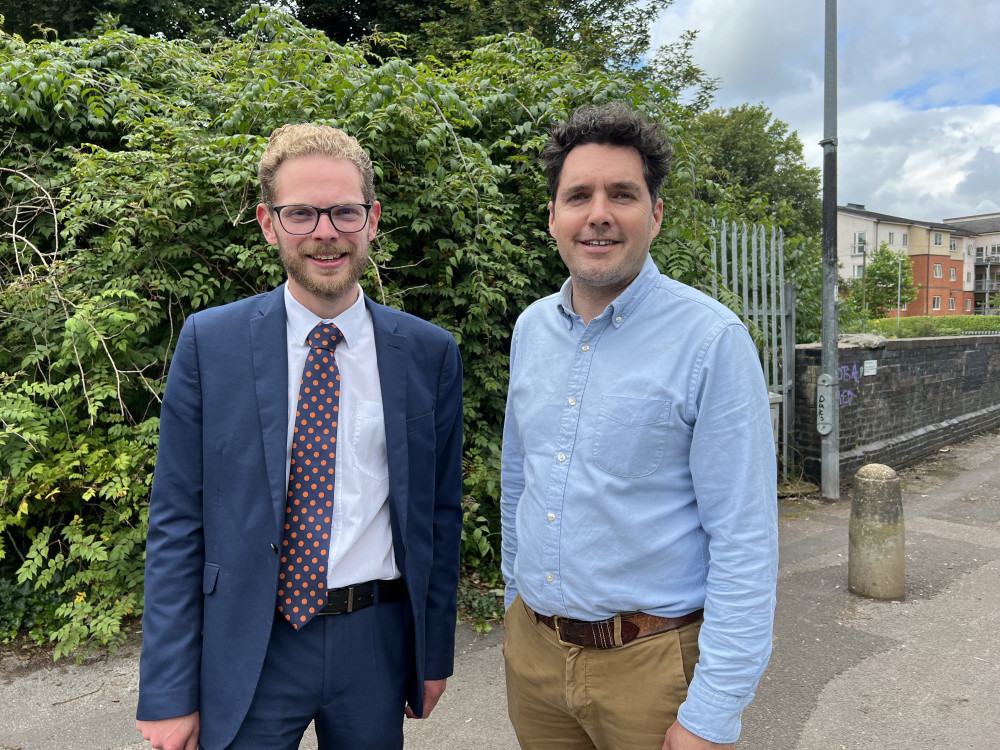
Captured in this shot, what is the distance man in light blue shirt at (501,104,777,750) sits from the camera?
1570mm

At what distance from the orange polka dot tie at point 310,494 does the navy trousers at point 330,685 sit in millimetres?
81

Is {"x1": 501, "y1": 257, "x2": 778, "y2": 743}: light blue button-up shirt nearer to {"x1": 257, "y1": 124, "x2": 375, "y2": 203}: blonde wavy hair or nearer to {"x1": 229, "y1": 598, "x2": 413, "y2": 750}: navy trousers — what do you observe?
{"x1": 229, "y1": 598, "x2": 413, "y2": 750}: navy trousers

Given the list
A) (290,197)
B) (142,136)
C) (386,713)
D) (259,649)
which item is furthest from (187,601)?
(142,136)

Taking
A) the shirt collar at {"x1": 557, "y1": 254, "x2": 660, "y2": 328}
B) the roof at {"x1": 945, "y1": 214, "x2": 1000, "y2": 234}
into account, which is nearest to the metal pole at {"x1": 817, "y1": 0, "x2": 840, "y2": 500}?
the shirt collar at {"x1": 557, "y1": 254, "x2": 660, "y2": 328}

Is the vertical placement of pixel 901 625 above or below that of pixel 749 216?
below

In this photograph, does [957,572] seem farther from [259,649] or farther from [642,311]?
[259,649]

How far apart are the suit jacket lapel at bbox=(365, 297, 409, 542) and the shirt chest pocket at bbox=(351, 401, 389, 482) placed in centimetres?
3

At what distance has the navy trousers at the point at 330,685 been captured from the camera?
1779mm

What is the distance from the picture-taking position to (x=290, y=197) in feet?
6.09

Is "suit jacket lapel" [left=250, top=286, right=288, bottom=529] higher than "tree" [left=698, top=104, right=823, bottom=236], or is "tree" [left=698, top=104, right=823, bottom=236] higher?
"tree" [left=698, top=104, right=823, bottom=236]

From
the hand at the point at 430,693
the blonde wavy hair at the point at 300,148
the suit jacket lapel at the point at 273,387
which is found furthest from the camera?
the hand at the point at 430,693

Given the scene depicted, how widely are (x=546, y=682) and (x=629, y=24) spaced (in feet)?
55.6

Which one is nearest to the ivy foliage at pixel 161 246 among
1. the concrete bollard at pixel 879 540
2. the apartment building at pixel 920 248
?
the concrete bollard at pixel 879 540

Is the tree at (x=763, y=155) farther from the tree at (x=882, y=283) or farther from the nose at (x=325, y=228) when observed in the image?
the nose at (x=325, y=228)
